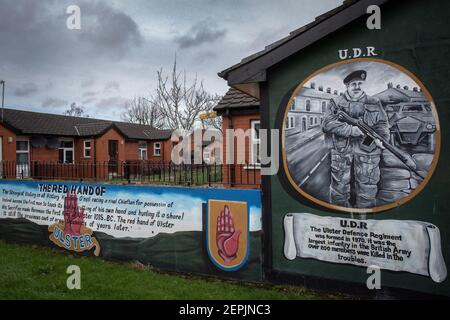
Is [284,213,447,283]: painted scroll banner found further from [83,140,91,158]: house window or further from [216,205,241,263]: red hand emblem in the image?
[83,140,91,158]: house window

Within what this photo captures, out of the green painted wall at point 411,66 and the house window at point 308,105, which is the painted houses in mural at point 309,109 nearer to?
the house window at point 308,105

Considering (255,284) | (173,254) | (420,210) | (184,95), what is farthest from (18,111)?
(420,210)

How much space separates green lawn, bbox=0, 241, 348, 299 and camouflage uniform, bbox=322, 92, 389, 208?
1583 millimetres

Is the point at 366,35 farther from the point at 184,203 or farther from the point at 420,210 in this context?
the point at 184,203

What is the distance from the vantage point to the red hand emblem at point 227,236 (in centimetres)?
559

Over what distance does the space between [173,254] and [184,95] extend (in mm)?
22765

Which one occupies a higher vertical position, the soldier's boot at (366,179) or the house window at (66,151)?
the house window at (66,151)

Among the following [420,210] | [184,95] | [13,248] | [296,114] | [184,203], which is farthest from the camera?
[184,95]

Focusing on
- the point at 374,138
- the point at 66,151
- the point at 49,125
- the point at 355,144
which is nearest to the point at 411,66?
the point at 374,138

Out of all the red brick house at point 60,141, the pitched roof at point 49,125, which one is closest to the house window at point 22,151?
the red brick house at point 60,141

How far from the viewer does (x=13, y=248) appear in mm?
7777

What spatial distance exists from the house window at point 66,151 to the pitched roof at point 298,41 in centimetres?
2087

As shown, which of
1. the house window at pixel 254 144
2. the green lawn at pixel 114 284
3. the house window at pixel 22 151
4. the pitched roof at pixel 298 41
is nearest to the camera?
the pitched roof at pixel 298 41
